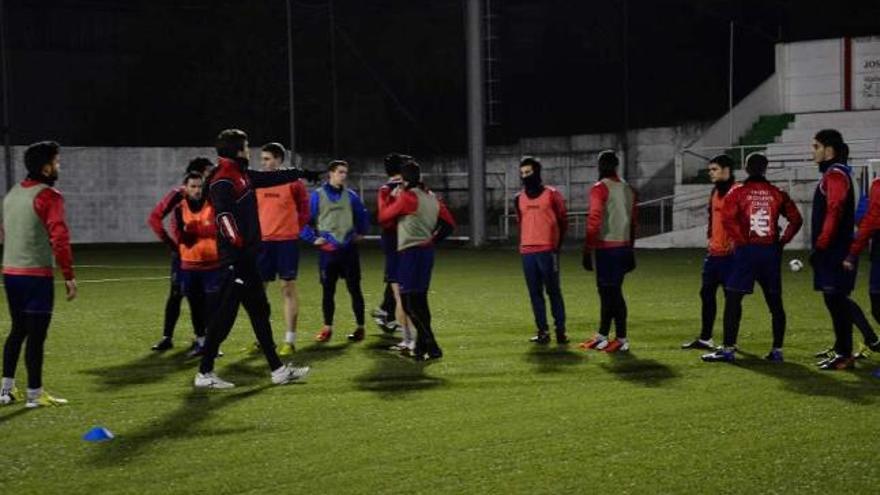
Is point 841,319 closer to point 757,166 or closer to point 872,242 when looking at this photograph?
point 872,242

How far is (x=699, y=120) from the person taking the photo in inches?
1421

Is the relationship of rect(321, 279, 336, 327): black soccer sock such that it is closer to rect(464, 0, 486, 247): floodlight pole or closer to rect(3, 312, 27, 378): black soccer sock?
rect(3, 312, 27, 378): black soccer sock

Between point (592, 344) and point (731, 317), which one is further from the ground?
point (731, 317)

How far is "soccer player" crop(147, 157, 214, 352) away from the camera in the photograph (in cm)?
1156

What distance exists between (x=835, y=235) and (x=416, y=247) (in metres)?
3.78

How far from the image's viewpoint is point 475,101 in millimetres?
29625

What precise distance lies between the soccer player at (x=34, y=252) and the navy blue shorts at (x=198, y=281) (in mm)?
2542

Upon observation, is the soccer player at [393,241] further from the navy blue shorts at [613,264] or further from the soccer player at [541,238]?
the navy blue shorts at [613,264]

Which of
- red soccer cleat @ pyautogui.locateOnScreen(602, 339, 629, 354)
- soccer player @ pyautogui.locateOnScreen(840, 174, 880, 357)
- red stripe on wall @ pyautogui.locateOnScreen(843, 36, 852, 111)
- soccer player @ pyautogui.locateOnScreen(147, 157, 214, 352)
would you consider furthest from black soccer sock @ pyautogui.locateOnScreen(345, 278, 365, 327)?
red stripe on wall @ pyautogui.locateOnScreen(843, 36, 852, 111)

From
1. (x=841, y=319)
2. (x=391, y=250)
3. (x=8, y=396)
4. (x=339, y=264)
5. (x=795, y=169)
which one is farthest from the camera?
(x=795, y=169)

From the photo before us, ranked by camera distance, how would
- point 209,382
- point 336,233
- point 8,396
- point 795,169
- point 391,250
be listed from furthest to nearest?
point 795,169 → point 336,233 → point 391,250 → point 209,382 → point 8,396

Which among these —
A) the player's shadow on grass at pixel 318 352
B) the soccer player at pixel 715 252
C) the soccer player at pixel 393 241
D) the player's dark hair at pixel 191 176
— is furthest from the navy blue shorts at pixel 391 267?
the soccer player at pixel 715 252

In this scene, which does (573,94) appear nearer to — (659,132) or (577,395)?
(659,132)

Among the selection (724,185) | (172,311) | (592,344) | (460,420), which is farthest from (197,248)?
(724,185)
